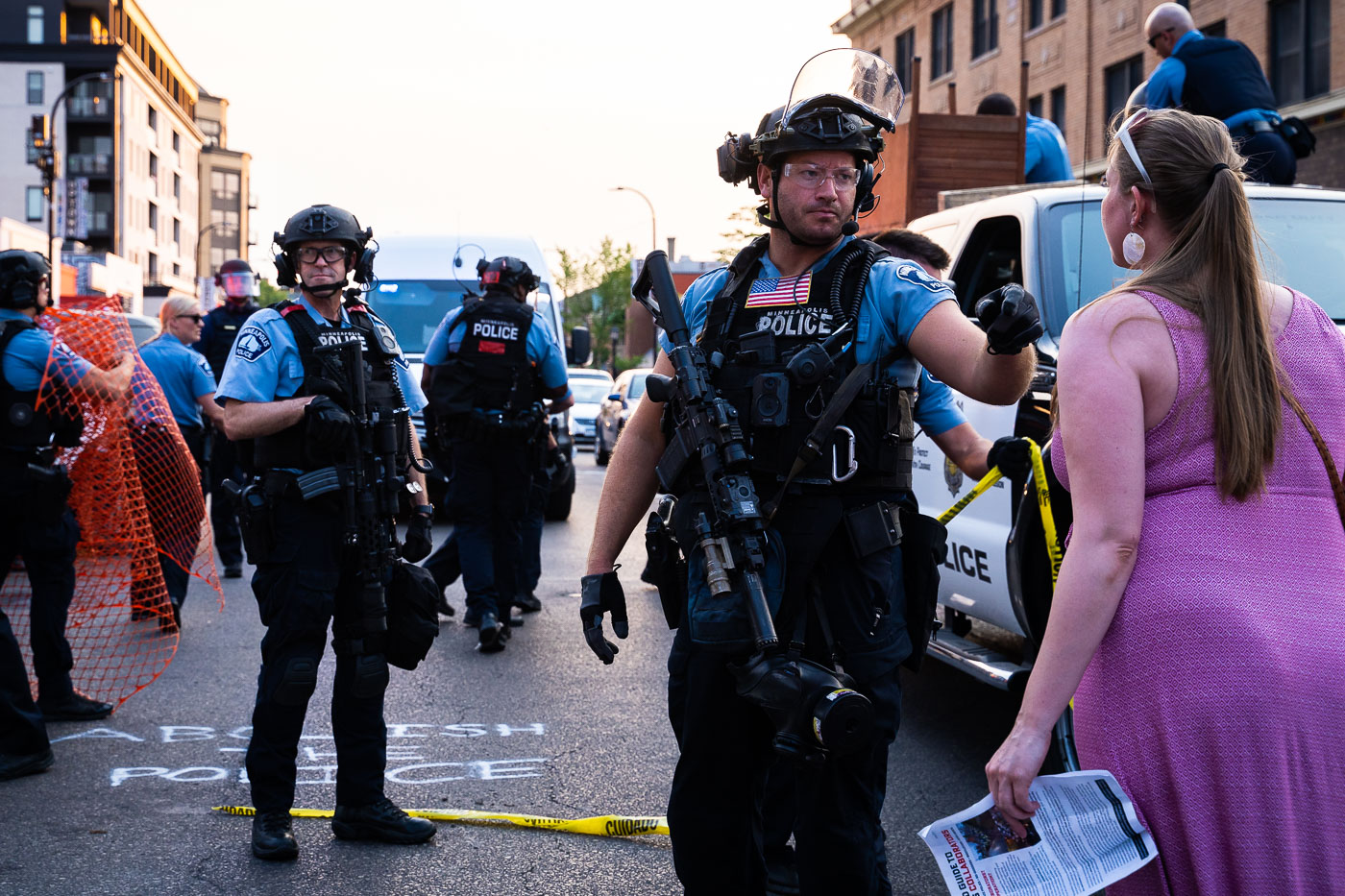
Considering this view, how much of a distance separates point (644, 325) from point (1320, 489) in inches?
3594

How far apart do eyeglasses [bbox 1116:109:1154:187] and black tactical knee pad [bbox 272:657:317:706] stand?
10.1 ft

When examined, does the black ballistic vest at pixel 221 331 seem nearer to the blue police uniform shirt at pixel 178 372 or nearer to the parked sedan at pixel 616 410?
the blue police uniform shirt at pixel 178 372

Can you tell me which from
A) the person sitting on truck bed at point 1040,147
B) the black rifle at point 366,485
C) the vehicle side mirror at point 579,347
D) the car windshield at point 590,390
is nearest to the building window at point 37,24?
the car windshield at point 590,390

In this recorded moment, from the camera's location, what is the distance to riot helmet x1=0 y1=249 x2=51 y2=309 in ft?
17.9

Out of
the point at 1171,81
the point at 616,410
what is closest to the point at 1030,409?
the point at 1171,81

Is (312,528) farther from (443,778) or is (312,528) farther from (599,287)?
(599,287)

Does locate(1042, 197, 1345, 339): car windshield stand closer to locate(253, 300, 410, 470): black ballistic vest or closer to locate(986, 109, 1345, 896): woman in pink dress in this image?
locate(253, 300, 410, 470): black ballistic vest

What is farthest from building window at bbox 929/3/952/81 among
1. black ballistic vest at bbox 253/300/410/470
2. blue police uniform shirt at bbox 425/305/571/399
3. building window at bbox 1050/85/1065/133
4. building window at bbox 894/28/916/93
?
black ballistic vest at bbox 253/300/410/470

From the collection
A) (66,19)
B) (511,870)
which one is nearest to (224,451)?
(511,870)

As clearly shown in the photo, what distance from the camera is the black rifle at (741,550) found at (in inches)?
106

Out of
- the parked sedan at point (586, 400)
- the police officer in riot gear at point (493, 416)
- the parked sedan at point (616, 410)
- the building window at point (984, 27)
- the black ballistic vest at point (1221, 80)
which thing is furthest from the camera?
the building window at point (984, 27)

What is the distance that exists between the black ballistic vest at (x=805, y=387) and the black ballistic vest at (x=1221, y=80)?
5015mm

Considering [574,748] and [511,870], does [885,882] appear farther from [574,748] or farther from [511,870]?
[574,748]

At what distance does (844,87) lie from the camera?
128 inches
